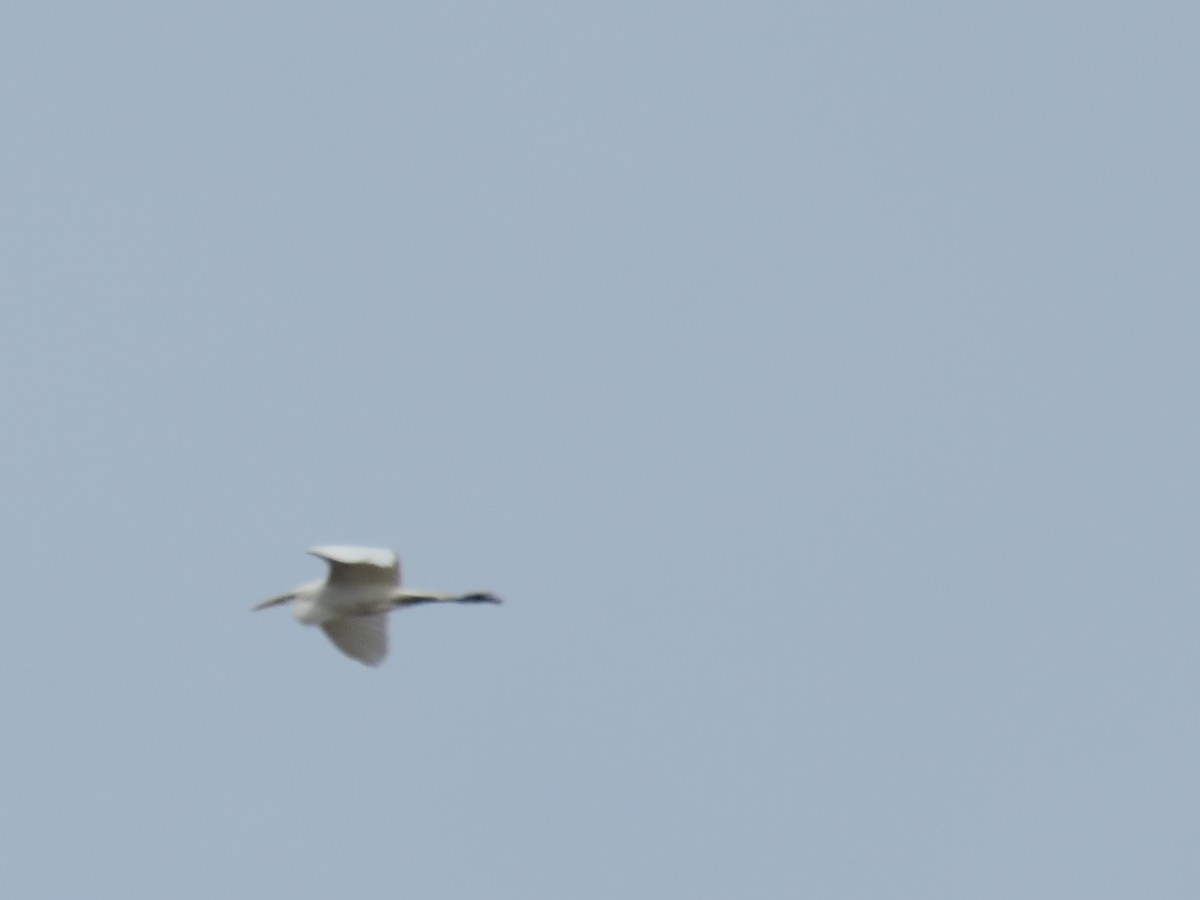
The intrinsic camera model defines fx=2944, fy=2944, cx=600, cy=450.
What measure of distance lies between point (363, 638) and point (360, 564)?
2431 mm

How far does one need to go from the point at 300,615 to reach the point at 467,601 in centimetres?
263

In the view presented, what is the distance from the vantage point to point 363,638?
38.5 m

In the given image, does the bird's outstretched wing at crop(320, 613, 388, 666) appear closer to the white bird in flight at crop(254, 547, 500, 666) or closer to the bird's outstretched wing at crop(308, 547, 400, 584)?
the white bird in flight at crop(254, 547, 500, 666)

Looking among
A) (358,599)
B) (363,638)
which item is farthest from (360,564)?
(363,638)

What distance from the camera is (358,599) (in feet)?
121

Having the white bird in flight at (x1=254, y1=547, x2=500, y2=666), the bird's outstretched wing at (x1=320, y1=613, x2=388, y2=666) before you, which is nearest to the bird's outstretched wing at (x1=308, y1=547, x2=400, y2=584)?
the white bird in flight at (x1=254, y1=547, x2=500, y2=666)

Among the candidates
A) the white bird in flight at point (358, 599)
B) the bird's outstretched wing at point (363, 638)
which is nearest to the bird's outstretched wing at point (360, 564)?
the white bird in flight at point (358, 599)

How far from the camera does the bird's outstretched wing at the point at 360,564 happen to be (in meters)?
34.8

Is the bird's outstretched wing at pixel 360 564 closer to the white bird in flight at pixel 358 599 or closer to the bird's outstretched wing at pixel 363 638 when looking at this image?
the white bird in flight at pixel 358 599

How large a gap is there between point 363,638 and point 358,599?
5.38 ft

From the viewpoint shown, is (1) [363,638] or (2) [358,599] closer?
(2) [358,599]

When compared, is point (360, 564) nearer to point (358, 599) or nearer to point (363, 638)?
point (358, 599)

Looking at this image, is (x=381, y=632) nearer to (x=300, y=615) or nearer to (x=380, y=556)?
(x=300, y=615)

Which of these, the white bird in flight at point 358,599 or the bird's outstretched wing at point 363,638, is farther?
the bird's outstretched wing at point 363,638
